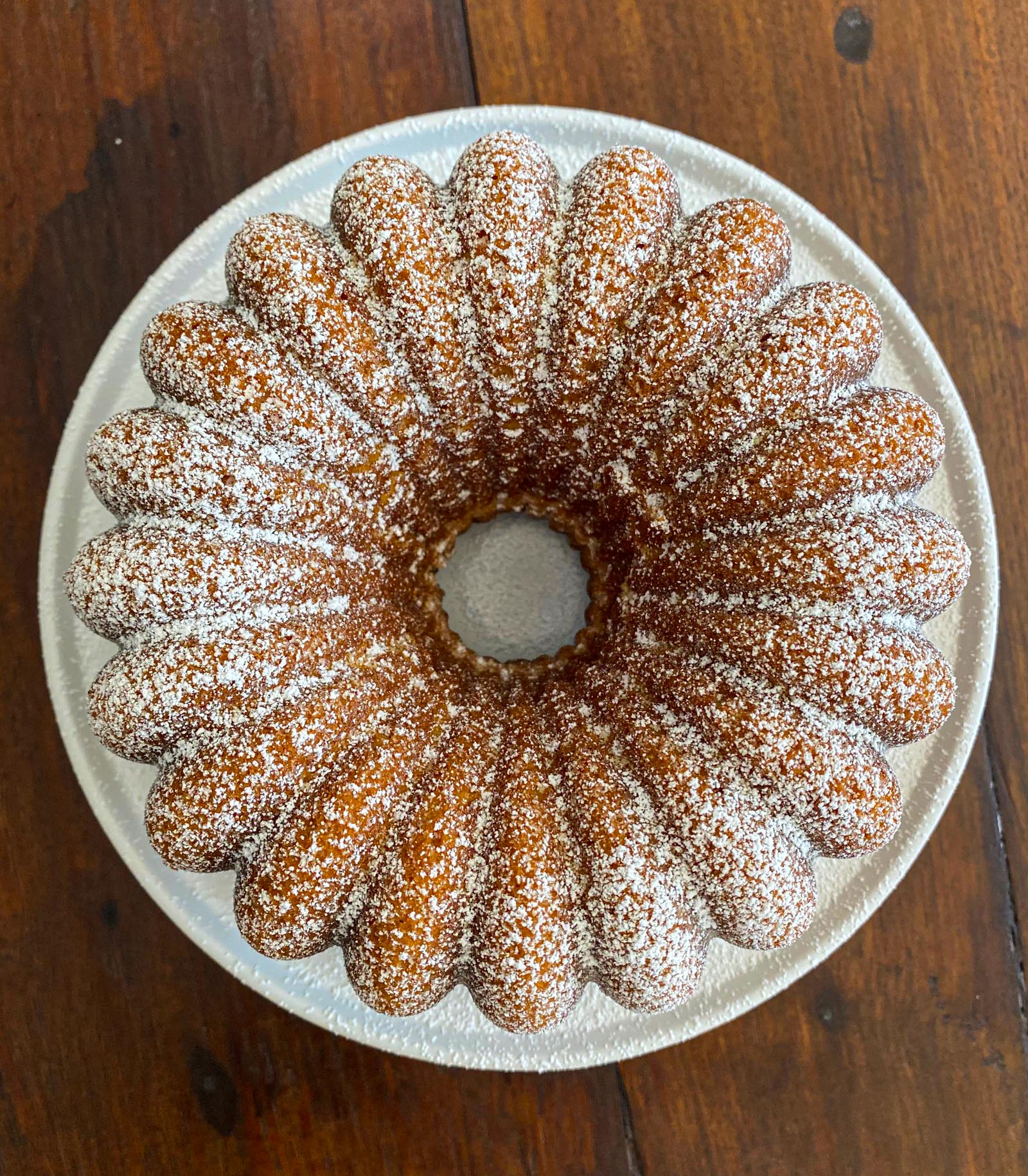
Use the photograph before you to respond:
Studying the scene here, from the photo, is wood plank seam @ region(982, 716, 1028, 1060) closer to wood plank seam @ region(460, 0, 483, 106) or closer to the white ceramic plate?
the white ceramic plate

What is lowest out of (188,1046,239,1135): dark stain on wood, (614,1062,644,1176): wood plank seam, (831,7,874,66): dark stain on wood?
(614,1062,644,1176): wood plank seam

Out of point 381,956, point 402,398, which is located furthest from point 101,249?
point 381,956

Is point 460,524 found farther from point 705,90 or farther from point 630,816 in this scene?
point 705,90

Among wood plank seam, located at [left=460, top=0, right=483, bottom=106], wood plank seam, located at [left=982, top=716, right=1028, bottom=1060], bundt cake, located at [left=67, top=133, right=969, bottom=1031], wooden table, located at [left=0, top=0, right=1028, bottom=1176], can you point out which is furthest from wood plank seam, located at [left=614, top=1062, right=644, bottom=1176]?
wood plank seam, located at [left=460, top=0, right=483, bottom=106]

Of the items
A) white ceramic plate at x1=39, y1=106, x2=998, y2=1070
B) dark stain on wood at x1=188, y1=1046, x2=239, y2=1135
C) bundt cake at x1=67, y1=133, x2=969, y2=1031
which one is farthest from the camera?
dark stain on wood at x1=188, y1=1046, x2=239, y2=1135

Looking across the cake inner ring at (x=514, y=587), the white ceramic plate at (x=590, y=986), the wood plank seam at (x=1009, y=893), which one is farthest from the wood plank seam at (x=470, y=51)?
the wood plank seam at (x=1009, y=893)

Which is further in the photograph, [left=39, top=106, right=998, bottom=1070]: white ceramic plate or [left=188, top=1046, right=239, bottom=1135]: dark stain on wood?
[left=188, top=1046, right=239, bottom=1135]: dark stain on wood

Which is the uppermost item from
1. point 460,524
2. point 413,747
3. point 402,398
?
point 402,398
